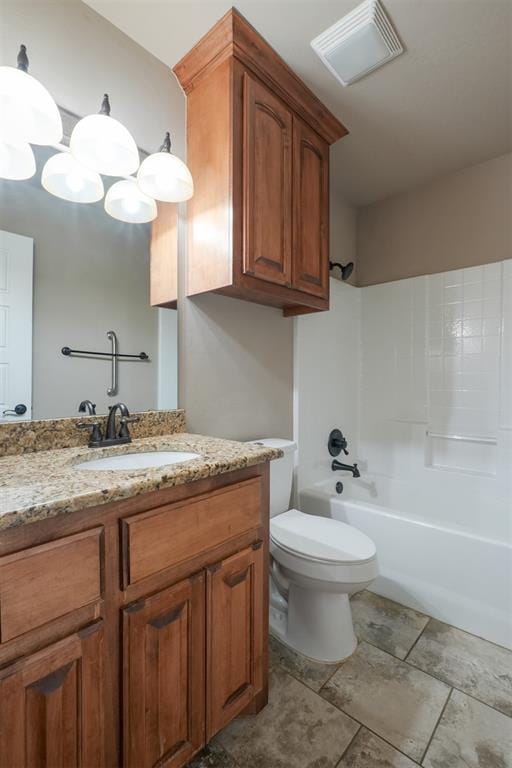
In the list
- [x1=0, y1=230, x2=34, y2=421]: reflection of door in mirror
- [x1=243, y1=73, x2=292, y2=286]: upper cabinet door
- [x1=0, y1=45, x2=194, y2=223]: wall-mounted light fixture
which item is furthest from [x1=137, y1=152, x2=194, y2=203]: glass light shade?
[x1=0, y1=230, x2=34, y2=421]: reflection of door in mirror

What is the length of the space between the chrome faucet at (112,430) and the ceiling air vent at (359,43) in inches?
63.8

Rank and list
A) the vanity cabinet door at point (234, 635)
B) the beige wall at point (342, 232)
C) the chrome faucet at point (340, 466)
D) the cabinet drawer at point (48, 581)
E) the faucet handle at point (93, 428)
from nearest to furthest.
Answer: the cabinet drawer at point (48, 581) < the vanity cabinet door at point (234, 635) < the faucet handle at point (93, 428) < the chrome faucet at point (340, 466) < the beige wall at point (342, 232)

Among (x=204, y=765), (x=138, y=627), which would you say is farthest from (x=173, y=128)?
(x=204, y=765)

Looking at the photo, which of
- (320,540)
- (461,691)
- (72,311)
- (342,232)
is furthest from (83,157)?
(461,691)

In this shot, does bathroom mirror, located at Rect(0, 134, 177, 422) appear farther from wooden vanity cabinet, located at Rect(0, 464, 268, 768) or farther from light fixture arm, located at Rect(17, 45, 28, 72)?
wooden vanity cabinet, located at Rect(0, 464, 268, 768)

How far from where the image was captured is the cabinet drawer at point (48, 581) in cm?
61

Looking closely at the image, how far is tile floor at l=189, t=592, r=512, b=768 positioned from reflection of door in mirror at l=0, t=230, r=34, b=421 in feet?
3.98

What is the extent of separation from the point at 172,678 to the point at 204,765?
1.42 ft

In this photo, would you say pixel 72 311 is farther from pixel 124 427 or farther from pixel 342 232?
pixel 342 232

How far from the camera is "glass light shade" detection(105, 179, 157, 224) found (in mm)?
1297

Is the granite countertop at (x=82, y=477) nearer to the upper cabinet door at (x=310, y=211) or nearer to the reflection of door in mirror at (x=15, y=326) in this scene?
the reflection of door in mirror at (x=15, y=326)

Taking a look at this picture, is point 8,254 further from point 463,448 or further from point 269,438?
point 463,448

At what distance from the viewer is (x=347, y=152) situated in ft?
6.86

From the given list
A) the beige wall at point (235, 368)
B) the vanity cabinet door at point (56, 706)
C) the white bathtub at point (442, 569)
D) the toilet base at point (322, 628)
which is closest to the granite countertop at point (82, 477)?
the vanity cabinet door at point (56, 706)
